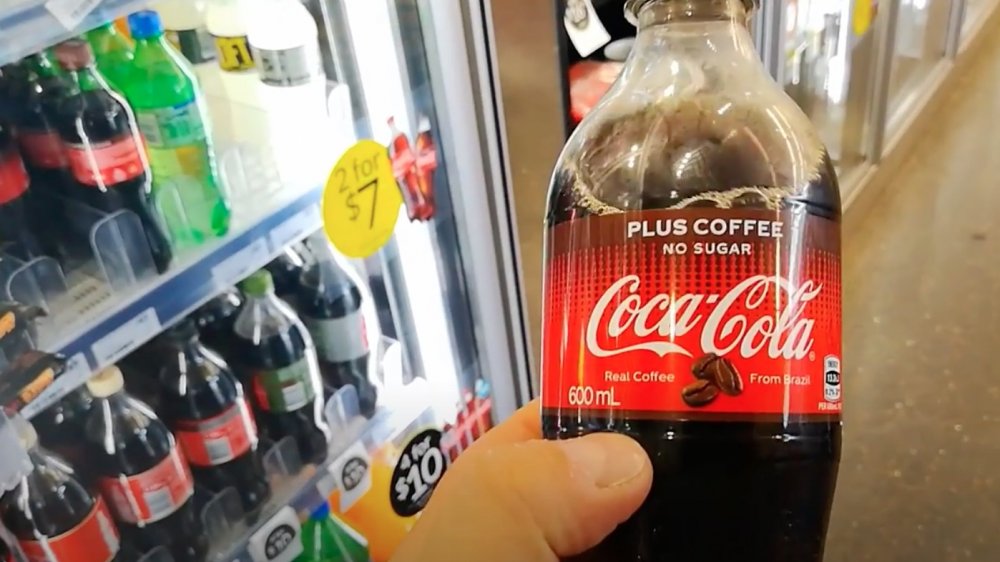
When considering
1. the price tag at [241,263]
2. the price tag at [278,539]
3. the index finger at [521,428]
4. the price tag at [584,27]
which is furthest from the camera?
the price tag at [584,27]

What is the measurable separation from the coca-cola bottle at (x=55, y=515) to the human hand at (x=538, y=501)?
1.71 ft

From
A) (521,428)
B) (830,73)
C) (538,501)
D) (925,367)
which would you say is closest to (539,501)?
(538,501)

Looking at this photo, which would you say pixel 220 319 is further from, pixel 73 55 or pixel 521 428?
pixel 521 428

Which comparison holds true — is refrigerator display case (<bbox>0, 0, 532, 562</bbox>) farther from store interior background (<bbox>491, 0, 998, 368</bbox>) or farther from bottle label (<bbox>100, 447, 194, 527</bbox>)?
store interior background (<bbox>491, 0, 998, 368</bbox>)

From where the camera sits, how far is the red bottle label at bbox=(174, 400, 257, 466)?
1.21 meters

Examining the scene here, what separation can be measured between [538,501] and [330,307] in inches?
27.5

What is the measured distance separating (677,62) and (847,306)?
5.55 feet

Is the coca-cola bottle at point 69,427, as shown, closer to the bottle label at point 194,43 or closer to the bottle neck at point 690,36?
the bottle label at point 194,43

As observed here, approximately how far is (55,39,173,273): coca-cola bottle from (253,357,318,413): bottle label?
1.02ft

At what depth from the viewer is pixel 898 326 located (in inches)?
91.4

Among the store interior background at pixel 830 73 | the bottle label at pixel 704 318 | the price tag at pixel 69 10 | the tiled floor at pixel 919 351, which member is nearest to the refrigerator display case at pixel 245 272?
the price tag at pixel 69 10

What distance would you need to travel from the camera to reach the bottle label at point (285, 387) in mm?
1300

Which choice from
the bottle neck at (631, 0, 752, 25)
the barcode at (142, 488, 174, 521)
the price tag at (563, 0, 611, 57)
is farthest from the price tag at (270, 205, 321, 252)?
the price tag at (563, 0, 611, 57)

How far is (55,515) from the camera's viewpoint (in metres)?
1.06
